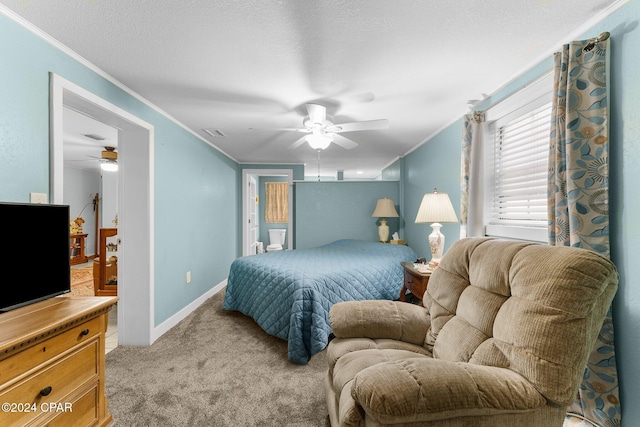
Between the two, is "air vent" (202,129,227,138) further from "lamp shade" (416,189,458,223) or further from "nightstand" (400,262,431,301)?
"nightstand" (400,262,431,301)

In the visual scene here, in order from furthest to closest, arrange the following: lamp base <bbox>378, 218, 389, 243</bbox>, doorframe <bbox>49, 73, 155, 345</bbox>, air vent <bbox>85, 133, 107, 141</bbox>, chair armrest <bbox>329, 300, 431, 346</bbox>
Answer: lamp base <bbox>378, 218, 389, 243</bbox> < air vent <bbox>85, 133, 107, 141</bbox> < doorframe <bbox>49, 73, 155, 345</bbox> < chair armrest <bbox>329, 300, 431, 346</bbox>

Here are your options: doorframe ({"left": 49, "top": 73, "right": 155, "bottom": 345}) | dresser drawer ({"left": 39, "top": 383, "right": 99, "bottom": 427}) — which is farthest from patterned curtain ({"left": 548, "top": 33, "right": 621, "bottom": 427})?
doorframe ({"left": 49, "top": 73, "right": 155, "bottom": 345})

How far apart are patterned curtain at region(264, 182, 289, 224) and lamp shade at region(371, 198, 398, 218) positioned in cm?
340

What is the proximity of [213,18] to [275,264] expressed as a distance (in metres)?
2.27

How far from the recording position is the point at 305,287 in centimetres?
A: 250

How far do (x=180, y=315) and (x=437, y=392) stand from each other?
3.16 metres

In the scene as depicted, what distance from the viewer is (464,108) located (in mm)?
2896

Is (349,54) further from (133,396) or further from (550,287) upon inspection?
(133,396)

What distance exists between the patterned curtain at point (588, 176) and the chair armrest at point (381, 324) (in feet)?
2.66

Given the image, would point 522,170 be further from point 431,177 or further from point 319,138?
Answer: point 319,138

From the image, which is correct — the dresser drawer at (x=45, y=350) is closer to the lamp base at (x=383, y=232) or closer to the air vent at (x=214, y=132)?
the air vent at (x=214, y=132)

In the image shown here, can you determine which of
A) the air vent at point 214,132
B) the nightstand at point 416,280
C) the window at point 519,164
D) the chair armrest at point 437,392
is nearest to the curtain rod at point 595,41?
the window at point 519,164

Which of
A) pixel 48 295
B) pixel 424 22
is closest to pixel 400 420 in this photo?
pixel 48 295

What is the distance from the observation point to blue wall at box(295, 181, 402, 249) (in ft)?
17.5
